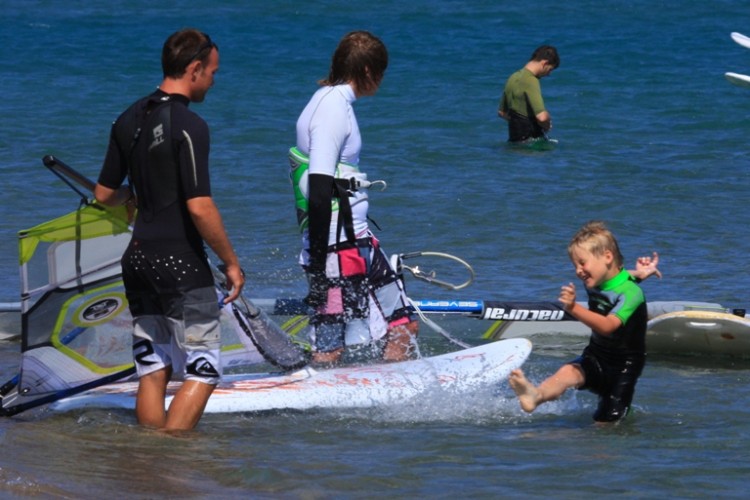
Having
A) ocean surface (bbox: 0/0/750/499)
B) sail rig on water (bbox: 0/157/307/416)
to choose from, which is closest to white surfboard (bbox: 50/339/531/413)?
ocean surface (bbox: 0/0/750/499)

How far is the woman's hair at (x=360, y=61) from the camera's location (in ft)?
Answer: 18.5

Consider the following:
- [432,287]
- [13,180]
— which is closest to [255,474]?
[432,287]

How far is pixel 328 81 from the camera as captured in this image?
5.73 m

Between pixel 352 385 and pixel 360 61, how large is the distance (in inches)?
58.7

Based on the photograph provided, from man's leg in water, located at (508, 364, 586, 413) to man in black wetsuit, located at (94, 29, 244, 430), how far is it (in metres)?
1.18

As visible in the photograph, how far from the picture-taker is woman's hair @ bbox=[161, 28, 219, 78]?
482cm

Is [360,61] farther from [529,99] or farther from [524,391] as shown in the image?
[529,99]

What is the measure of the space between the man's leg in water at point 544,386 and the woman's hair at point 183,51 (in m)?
1.74

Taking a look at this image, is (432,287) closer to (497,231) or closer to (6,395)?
(497,231)

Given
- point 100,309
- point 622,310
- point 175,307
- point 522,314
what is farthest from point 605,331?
point 100,309

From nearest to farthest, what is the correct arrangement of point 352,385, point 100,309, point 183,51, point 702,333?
point 183,51, point 100,309, point 352,385, point 702,333

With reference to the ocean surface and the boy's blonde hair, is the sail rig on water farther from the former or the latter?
the boy's blonde hair

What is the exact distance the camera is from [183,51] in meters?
4.82

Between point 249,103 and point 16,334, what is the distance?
1299 cm
